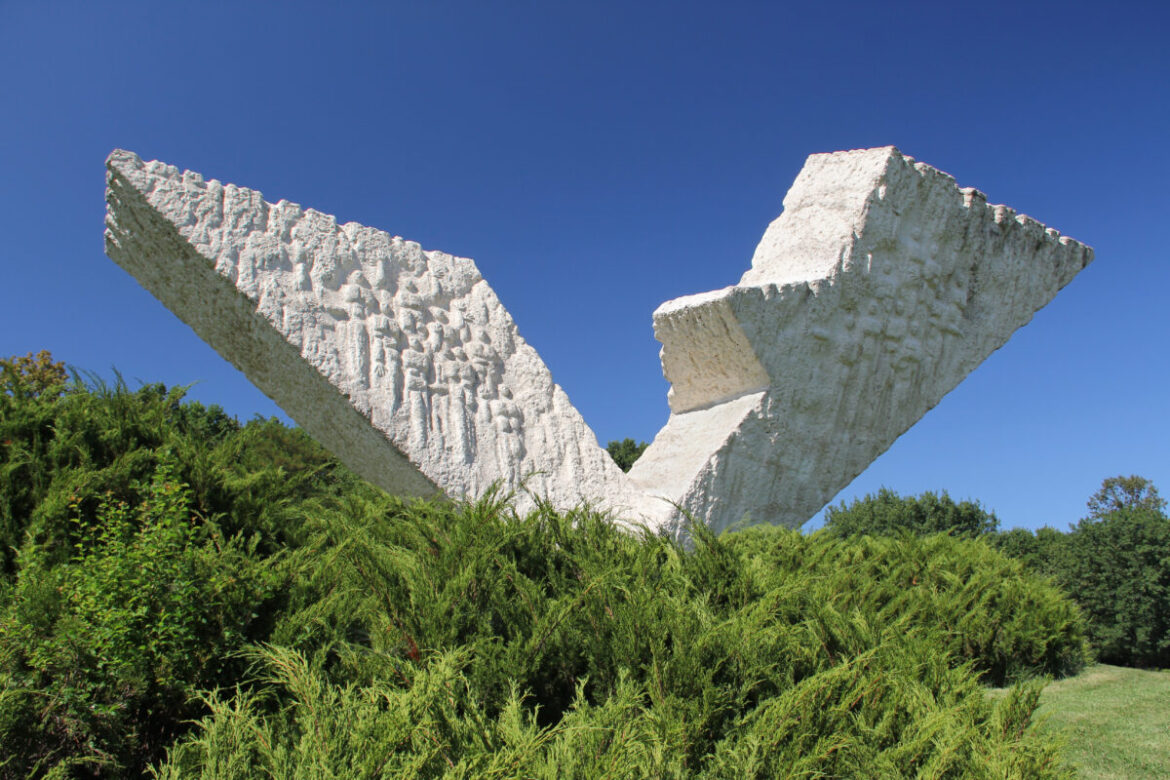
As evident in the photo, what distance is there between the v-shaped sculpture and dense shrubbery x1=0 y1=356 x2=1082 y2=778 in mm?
698

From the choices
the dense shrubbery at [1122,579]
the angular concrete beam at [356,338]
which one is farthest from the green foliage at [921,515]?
the angular concrete beam at [356,338]

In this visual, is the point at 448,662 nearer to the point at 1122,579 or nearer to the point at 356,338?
the point at 356,338

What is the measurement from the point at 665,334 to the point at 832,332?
3.32 ft

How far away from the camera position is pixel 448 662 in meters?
2.04

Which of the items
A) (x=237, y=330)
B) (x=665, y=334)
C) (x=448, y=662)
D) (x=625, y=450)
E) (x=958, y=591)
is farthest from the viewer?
(x=625, y=450)

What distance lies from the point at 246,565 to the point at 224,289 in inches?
63.0

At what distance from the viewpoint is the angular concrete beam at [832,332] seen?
4.41m

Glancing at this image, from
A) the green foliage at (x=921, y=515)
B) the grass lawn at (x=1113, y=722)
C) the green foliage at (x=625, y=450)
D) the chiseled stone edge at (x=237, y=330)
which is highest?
the green foliage at (x=625, y=450)

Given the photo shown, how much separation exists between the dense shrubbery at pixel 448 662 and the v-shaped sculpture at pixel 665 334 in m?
0.70

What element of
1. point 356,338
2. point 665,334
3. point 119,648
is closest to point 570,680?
point 119,648

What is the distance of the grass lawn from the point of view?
11.7 feet

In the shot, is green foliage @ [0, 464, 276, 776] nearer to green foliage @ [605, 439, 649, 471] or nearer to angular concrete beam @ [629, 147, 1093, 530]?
angular concrete beam @ [629, 147, 1093, 530]

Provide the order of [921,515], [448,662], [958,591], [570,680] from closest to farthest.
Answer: [448,662]
[570,680]
[958,591]
[921,515]

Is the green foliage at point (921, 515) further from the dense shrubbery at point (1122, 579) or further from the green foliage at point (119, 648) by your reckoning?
the green foliage at point (119, 648)
